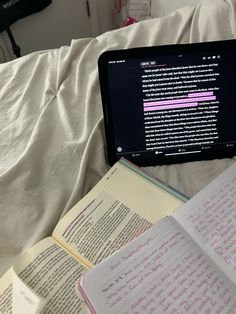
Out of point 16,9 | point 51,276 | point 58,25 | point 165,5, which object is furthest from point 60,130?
point 58,25

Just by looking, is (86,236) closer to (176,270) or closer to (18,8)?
(176,270)

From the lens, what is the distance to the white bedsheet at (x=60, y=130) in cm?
75

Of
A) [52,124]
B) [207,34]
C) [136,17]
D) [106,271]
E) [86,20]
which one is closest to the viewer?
[106,271]

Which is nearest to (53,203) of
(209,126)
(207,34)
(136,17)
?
(209,126)

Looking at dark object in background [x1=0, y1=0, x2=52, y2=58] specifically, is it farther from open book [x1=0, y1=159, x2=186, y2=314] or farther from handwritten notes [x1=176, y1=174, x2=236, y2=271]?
handwritten notes [x1=176, y1=174, x2=236, y2=271]

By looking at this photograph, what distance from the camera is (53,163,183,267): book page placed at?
2.16ft

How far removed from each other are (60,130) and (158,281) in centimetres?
48

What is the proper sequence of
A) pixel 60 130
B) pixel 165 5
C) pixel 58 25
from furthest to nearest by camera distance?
1. pixel 58 25
2. pixel 165 5
3. pixel 60 130

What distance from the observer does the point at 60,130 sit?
0.90m

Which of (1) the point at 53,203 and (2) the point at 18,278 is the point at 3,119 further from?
(2) the point at 18,278

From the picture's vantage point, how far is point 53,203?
0.75 meters

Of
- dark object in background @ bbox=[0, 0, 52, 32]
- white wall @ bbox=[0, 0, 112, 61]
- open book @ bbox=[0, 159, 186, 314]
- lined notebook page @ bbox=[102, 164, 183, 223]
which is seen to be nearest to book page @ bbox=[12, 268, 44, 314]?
open book @ bbox=[0, 159, 186, 314]

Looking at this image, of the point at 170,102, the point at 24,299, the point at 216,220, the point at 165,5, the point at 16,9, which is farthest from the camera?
the point at 16,9

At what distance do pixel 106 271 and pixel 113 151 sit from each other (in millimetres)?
327
